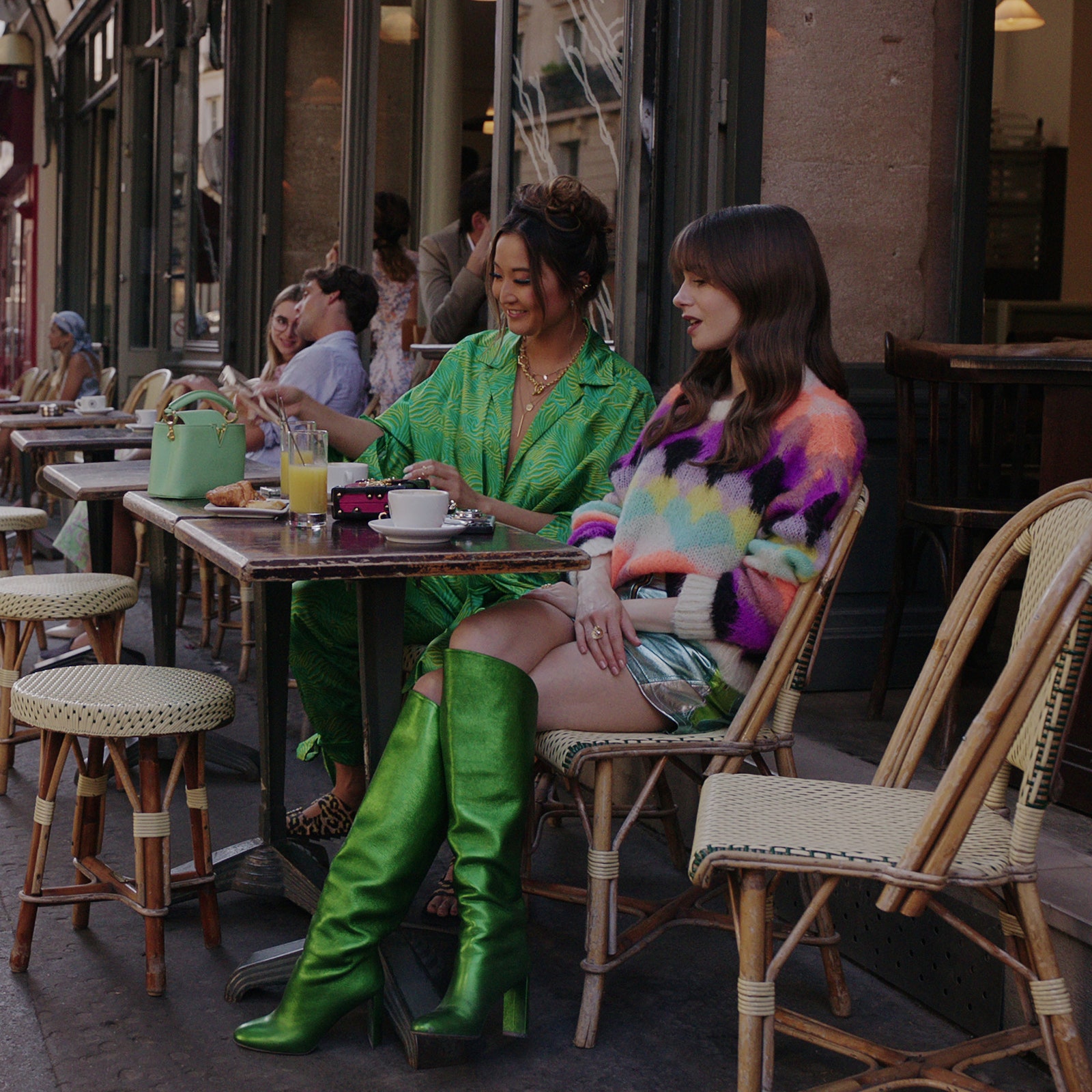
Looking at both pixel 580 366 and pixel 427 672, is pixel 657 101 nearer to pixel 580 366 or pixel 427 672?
pixel 580 366

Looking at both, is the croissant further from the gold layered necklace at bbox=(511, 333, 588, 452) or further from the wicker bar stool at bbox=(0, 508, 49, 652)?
the wicker bar stool at bbox=(0, 508, 49, 652)

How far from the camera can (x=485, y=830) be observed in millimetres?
2096

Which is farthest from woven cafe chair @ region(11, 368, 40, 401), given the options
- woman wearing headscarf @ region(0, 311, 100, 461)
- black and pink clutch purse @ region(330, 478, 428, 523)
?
black and pink clutch purse @ region(330, 478, 428, 523)

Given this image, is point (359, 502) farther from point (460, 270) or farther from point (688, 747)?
point (460, 270)

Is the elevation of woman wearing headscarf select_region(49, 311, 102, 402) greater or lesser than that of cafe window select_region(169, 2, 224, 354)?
lesser

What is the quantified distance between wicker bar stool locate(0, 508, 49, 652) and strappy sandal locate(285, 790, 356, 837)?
74.3 inches

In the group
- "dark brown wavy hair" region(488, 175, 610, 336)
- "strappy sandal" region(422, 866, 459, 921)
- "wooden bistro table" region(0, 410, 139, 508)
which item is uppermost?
"dark brown wavy hair" region(488, 175, 610, 336)

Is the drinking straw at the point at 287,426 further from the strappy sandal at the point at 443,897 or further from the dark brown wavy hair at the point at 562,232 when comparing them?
the strappy sandal at the point at 443,897

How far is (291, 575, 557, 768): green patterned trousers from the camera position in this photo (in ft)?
9.30

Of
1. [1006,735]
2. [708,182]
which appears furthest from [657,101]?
[1006,735]

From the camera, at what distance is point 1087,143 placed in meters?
6.93

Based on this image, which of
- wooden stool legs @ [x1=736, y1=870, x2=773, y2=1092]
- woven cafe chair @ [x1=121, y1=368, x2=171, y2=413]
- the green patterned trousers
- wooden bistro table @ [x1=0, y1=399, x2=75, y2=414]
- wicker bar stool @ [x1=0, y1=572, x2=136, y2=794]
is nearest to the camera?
wooden stool legs @ [x1=736, y1=870, x2=773, y2=1092]

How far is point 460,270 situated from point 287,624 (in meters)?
2.55

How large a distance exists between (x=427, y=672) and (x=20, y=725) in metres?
2.18
